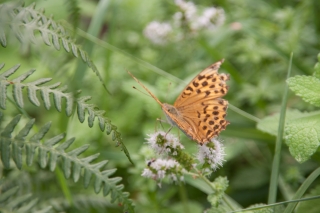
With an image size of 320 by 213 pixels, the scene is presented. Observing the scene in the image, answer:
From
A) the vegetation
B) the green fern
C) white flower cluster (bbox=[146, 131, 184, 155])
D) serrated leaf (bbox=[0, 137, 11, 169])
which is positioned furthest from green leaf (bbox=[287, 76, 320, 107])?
serrated leaf (bbox=[0, 137, 11, 169])

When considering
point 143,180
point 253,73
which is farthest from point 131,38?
point 143,180

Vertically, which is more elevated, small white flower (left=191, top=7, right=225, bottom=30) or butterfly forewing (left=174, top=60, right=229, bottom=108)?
small white flower (left=191, top=7, right=225, bottom=30)

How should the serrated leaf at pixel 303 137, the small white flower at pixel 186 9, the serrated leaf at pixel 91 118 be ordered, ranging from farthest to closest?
the small white flower at pixel 186 9, the serrated leaf at pixel 303 137, the serrated leaf at pixel 91 118

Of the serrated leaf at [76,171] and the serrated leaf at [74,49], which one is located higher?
the serrated leaf at [74,49]

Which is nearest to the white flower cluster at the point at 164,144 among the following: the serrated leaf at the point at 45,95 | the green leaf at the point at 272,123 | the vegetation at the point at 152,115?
the vegetation at the point at 152,115

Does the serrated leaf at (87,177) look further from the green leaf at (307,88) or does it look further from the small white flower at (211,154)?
the green leaf at (307,88)

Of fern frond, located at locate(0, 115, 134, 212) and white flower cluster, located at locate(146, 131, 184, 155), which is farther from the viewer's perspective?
white flower cluster, located at locate(146, 131, 184, 155)

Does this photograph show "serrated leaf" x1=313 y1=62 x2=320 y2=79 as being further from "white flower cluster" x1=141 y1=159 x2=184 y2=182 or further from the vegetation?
"white flower cluster" x1=141 y1=159 x2=184 y2=182
